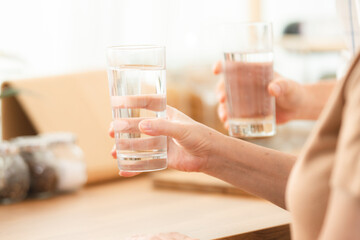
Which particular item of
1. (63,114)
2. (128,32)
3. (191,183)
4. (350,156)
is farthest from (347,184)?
(128,32)

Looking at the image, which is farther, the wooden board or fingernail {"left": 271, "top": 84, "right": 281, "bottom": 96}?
the wooden board

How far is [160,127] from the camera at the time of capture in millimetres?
895

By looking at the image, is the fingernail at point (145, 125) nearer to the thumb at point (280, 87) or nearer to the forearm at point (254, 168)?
the forearm at point (254, 168)

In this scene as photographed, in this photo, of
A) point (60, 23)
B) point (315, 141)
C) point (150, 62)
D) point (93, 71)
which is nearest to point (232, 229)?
point (150, 62)

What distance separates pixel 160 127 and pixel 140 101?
0.18ft

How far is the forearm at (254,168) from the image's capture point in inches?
39.8

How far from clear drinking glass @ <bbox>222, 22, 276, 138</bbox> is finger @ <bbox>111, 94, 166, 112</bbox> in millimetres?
279

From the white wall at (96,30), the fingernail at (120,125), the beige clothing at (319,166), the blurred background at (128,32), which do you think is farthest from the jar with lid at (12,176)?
the white wall at (96,30)

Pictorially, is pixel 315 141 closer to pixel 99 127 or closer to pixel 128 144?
pixel 128 144

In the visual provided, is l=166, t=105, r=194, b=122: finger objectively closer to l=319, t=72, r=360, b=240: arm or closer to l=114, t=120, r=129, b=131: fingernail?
l=114, t=120, r=129, b=131: fingernail

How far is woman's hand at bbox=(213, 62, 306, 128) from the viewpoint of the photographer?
1188 mm

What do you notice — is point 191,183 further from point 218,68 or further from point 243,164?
point 243,164

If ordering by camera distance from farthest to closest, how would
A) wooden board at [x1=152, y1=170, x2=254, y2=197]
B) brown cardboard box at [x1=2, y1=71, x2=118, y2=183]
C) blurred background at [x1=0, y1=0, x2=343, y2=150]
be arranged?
blurred background at [x1=0, y1=0, x2=343, y2=150] < brown cardboard box at [x1=2, y1=71, x2=118, y2=183] < wooden board at [x1=152, y1=170, x2=254, y2=197]

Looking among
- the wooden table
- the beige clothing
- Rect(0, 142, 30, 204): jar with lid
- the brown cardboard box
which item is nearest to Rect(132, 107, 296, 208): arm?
the wooden table
